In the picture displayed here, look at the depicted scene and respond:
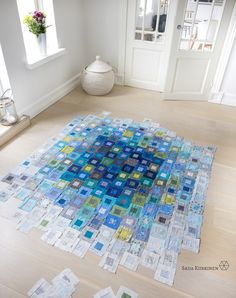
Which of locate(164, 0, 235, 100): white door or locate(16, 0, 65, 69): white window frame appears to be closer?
locate(16, 0, 65, 69): white window frame

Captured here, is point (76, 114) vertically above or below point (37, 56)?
below

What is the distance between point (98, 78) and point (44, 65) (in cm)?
72

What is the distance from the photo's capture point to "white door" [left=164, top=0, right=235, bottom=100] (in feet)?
9.25

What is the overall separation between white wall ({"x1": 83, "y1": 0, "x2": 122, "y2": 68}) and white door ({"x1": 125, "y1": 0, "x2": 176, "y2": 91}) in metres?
0.19

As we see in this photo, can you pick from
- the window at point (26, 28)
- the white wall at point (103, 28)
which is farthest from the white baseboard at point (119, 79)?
the window at point (26, 28)

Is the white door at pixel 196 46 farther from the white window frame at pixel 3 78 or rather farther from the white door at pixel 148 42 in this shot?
the white window frame at pixel 3 78

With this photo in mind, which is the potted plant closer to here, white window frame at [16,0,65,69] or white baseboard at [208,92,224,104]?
white window frame at [16,0,65,69]

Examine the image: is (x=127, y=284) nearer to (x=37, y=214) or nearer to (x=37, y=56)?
(x=37, y=214)

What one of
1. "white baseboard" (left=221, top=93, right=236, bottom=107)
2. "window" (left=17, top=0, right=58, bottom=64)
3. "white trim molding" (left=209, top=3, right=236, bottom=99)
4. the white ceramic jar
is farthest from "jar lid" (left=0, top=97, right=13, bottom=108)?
"white baseboard" (left=221, top=93, right=236, bottom=107)

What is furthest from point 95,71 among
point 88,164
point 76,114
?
point 88,164

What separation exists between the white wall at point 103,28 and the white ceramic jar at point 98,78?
44 cm

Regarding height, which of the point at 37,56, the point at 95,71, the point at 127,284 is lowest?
the point at 127,284

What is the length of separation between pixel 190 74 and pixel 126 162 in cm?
172

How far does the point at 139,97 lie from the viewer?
138 inches
